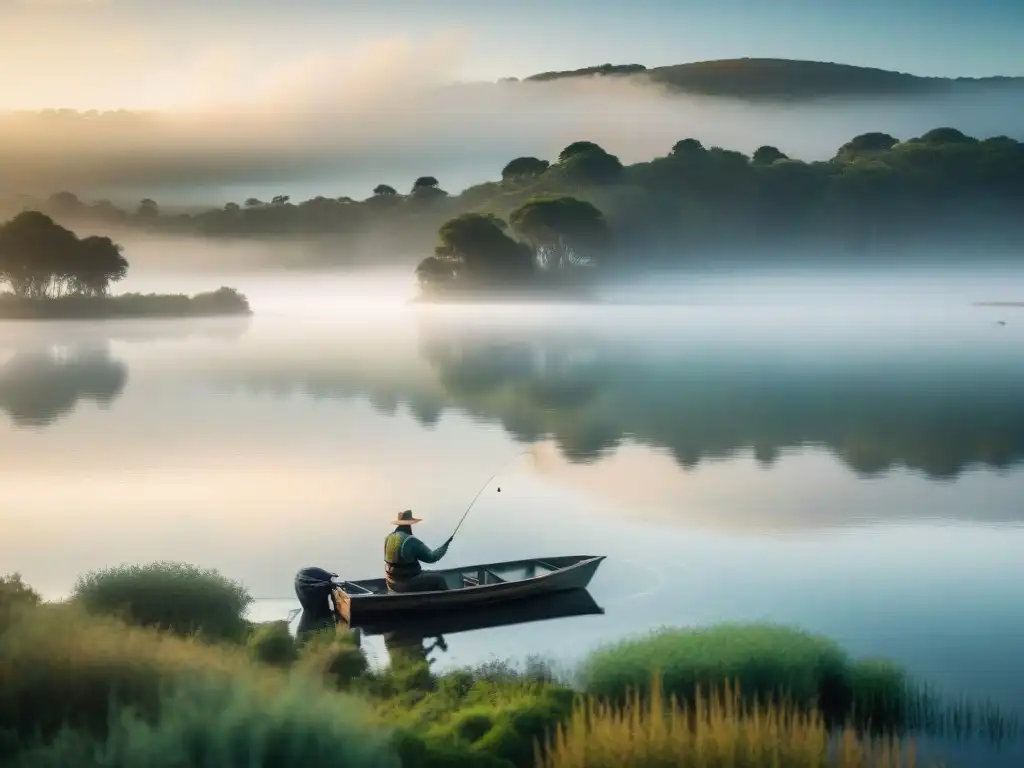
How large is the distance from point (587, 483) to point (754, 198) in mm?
86275

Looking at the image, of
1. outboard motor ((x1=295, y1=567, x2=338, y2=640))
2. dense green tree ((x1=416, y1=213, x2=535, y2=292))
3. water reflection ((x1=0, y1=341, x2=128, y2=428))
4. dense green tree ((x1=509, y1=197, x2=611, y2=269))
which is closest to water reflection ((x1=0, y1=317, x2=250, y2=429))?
water reflection ((x1=0, y1=341, x2=128, y2=428))

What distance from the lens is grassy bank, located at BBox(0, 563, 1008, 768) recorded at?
693cm

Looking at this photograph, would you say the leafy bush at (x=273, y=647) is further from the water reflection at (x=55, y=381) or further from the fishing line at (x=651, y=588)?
the water reflection at (x=55, y=381)

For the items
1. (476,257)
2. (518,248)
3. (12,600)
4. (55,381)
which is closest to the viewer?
(12,600)


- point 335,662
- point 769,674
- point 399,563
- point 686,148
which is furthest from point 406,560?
point 686,148

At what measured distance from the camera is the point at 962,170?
10875 centimetres

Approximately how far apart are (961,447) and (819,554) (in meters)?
16.4

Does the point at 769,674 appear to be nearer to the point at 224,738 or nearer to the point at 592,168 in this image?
the point at 224,738

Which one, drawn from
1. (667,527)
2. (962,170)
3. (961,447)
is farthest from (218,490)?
(962,170)

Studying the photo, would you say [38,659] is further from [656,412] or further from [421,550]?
[656,412]

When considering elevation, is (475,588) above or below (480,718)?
above

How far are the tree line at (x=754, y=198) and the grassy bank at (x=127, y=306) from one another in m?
8.41

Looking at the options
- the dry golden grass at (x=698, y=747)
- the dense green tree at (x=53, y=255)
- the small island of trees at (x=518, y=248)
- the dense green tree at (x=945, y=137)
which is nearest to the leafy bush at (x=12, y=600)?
the dry golden grass at (x=698, y=747)

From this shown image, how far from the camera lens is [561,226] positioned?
305 ft
